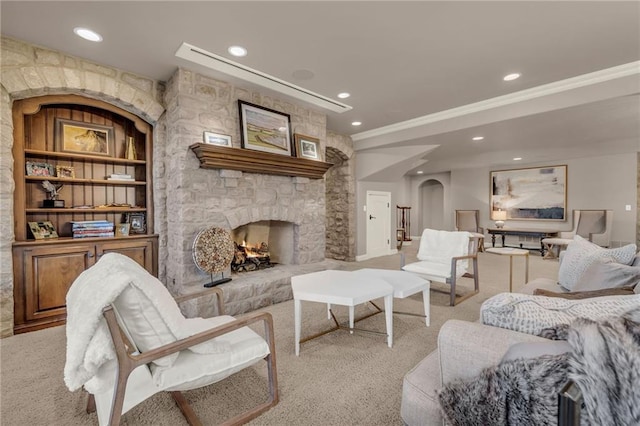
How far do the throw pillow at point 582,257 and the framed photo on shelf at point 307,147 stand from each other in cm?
312

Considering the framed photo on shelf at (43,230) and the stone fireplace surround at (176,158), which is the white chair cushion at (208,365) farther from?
the framed photo on shelf at (43,230)

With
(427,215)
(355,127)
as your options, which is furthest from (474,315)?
(427,215)

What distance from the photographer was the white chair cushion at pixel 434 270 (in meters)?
3.31

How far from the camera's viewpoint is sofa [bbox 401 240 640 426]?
982 millimetres

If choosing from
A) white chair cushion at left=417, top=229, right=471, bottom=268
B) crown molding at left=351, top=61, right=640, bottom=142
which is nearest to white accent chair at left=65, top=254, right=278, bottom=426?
white chair cushion at left=417, top=229, right=471, bottom=268

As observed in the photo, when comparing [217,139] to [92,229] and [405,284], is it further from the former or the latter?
[405,284]

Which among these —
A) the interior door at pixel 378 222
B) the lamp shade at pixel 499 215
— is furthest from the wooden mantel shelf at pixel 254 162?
the lamp shade at pixel 499 215

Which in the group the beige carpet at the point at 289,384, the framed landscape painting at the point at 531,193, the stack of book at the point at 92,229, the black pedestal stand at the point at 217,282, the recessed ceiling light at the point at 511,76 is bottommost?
the beige carpet at the point at 289,384

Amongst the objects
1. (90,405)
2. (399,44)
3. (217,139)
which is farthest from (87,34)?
(90,405)

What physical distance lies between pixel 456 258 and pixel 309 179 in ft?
7.30

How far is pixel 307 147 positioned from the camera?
4.17 m

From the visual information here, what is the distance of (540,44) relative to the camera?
2590mm

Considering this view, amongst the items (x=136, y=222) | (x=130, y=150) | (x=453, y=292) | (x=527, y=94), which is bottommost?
(x=453, y=292)

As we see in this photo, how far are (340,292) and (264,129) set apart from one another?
7.88 feet
